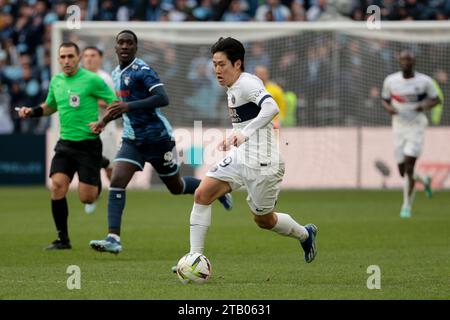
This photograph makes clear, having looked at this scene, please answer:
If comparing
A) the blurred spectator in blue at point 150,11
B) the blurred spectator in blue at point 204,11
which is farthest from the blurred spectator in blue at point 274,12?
the blurred spectator in blue at point 150,11

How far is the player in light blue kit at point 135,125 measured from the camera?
1196cm

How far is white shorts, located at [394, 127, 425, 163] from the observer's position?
18.1 m

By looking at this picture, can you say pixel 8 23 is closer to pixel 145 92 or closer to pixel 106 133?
pixel 106 133

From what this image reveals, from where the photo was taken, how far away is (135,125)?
12.5 meters

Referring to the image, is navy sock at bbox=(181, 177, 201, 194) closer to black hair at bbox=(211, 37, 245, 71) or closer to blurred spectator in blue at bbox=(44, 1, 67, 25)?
black hair at bbox=(211, 37, 245, 71)

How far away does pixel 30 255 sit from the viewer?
1205cm

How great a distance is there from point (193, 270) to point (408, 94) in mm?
9852

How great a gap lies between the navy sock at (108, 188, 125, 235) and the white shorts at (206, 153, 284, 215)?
217 cm

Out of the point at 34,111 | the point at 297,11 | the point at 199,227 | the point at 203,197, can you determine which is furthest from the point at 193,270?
the point at 297,11

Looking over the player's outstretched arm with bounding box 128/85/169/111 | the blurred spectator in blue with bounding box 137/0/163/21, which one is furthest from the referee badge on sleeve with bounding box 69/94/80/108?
the blurred spectator in blue with bounding box 137/0/163/21

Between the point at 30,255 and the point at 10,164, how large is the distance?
13559mm

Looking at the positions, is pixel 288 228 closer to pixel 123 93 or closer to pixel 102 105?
pixel 123 93
